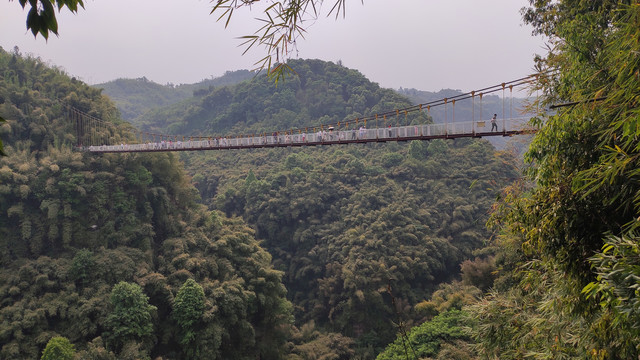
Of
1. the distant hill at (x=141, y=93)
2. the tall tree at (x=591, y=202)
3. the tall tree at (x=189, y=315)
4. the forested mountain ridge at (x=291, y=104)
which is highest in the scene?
the distant hill at (x=141, y=93)

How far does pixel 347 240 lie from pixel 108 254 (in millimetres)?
9066

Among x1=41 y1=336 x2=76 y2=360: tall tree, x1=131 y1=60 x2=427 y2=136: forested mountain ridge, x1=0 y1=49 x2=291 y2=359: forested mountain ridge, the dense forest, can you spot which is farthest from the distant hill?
x1=41 y1=336 x2=76 y2=360: tall tree

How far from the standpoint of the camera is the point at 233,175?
2308 cm

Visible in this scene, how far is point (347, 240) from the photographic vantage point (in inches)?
642

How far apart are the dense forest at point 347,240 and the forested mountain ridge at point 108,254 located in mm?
54

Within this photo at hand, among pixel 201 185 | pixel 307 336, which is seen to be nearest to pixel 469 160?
pixel 307 336

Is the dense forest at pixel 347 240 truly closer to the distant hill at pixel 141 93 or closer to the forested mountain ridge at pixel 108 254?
the forested mountain ridge at pixel 108 254

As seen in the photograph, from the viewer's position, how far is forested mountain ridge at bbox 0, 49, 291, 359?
895cm

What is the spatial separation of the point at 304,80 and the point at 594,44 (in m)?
28.9

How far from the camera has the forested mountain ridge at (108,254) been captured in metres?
8.95

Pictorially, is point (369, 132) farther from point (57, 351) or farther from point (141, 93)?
point (141, 93)

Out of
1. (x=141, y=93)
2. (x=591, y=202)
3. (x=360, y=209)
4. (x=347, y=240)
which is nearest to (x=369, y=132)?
(x=591, y=202)

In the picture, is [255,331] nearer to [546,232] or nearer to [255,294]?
[255,294]

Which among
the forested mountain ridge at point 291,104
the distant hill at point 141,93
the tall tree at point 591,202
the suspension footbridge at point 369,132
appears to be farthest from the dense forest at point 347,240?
the distant hill at point 141,93
